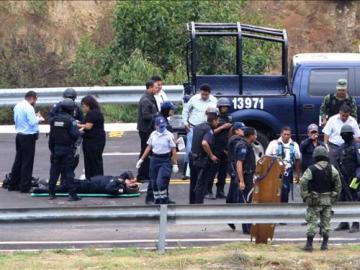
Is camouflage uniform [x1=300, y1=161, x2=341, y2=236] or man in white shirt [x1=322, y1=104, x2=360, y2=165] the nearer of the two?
camouflage uniform [x1=300, y1=161, x2=341, y2=236]

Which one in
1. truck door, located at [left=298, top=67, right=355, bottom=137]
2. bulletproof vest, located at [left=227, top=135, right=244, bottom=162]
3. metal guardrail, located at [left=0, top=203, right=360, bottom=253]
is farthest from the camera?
truck door, located at [left=298, top=67, right=355, bottom=137]

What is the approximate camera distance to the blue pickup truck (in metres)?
20.3

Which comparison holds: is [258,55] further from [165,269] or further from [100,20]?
[165,269]

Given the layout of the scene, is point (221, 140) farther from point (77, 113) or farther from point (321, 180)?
point (321, 180)

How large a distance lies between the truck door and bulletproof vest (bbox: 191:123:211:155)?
335 cm

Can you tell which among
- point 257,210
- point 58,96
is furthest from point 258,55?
point 257,210

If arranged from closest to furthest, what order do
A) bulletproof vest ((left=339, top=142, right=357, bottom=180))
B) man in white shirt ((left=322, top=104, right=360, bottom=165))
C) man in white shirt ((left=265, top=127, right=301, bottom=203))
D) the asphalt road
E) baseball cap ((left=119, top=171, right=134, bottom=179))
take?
1. the asphalt road
2. bulletproof vest ((left=339, top=142, right=357, bottom=180))
3. man in white shirt ((left=265, top=127, right=301, bottom=203))
4. man in white shirt ((left=322, top=104, right=360, bottom=165))
5. baseball cap ((left=119, top=171, right=134, bottom=179))

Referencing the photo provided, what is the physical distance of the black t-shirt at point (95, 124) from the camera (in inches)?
739

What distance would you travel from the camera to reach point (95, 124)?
1886cm

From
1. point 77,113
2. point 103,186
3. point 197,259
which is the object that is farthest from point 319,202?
point 77,113

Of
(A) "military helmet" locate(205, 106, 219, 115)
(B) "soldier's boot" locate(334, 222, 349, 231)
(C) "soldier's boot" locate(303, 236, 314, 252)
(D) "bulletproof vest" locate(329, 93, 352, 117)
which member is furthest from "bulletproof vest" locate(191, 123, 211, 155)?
(C) "soldier's boot" locate(303, 236, 314, 252)

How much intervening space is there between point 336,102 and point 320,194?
4290 mm

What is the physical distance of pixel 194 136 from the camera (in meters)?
17.6

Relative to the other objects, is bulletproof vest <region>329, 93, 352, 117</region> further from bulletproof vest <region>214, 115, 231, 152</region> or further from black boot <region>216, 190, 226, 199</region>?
black boot <region>216, 190, 226, 199</region>
